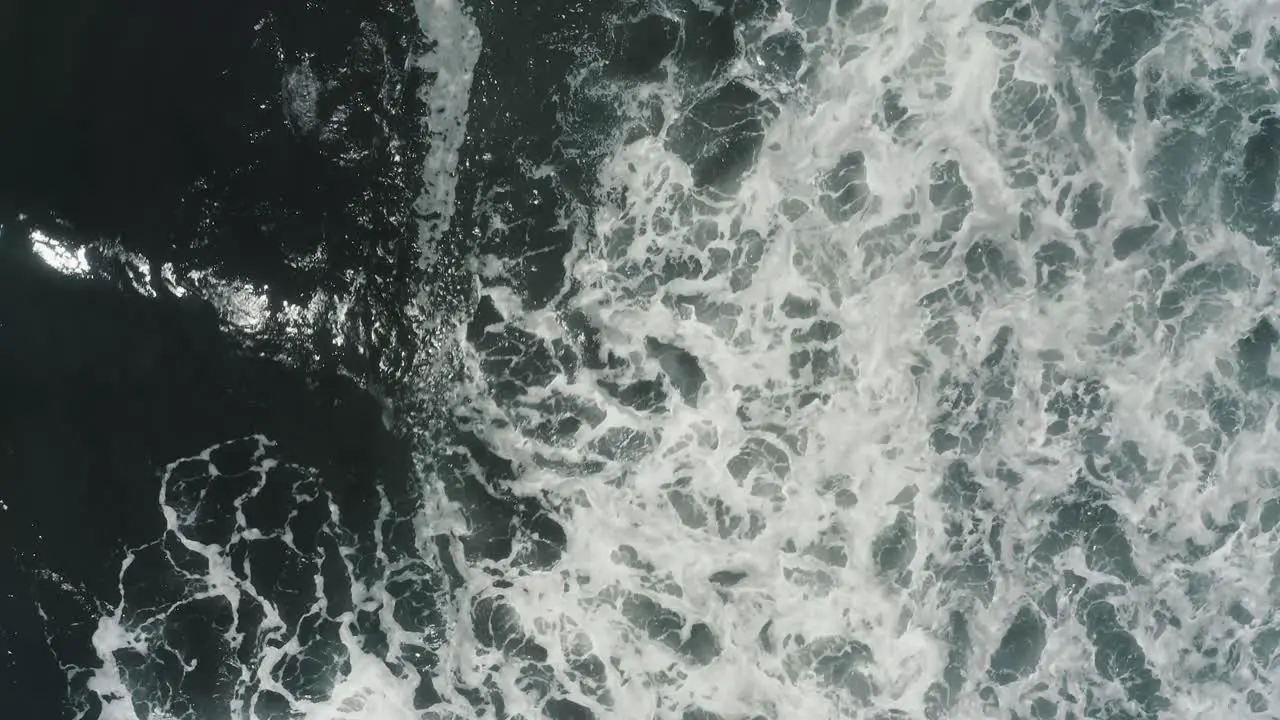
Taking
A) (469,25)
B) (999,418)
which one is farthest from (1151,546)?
(469,25)

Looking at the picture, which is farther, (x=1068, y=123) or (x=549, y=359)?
(x=549, y=359)

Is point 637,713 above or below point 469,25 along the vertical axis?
below

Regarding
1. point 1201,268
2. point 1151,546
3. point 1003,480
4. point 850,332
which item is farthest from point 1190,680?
point 850,332

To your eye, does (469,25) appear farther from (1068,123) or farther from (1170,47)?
(1170,47)

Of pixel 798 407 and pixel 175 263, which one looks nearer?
pixel 798 407

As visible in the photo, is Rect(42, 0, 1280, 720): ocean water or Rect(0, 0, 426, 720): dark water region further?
Rect(0, 0, 426, 720): dark water region

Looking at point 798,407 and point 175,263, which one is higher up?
point 175,263

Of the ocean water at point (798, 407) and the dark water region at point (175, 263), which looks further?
the dark water region at point (175, 263)

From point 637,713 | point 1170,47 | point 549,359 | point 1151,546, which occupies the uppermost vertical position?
point 1170,47
